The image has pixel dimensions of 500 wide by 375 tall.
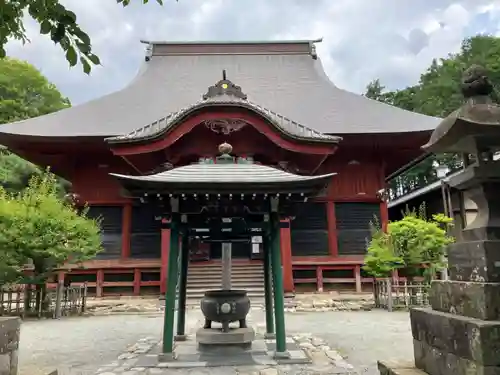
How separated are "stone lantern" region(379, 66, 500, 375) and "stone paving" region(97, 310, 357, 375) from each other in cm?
171

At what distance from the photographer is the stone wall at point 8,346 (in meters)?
2.85

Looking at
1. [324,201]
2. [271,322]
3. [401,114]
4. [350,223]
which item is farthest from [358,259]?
[271,322]

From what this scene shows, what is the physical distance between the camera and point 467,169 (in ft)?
10.2

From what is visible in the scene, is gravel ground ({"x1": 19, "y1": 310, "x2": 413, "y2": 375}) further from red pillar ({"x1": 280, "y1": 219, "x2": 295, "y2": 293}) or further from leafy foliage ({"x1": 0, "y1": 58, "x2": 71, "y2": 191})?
leafy foliage ({"x1": 0, "y1": 58, "x2": 71, "y2": 191})

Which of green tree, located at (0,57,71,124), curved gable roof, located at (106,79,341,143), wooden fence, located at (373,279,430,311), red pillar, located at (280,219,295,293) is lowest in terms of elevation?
wooden fence, located at (373,279,430,311)

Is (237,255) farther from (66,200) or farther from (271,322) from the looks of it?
(271,322)

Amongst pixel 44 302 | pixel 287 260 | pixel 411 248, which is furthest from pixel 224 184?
pixel 287 260

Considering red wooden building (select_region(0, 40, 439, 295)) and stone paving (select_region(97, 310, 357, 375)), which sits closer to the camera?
stone paving (select_region(97, 310, 357, 375))

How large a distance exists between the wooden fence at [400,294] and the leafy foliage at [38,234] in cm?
725

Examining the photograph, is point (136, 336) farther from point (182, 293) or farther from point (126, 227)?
point (126, 227)

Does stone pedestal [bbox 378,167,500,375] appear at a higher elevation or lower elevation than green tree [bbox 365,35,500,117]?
lower

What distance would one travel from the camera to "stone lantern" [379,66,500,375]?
263cm

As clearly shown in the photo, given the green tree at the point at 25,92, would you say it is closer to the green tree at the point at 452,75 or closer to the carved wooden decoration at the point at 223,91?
the carved wooden decoration at the point at 223,91

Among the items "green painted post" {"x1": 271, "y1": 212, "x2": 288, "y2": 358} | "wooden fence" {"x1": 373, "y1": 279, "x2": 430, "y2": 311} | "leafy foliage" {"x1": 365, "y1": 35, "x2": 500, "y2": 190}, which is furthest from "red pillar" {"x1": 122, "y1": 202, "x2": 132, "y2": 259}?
"leafy foliage" {"x1": 365, "y1": 35, "x2": 500, "y2": 190}
